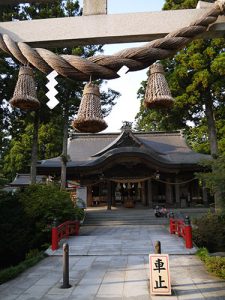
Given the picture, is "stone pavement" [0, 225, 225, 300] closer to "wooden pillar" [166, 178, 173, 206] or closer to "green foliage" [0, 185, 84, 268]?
"green foliage" [0, 185, 84, 268]

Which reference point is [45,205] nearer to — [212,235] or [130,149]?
[212,235]

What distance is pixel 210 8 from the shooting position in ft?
6.73

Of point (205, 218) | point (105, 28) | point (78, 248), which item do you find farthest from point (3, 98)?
point (105, 28)

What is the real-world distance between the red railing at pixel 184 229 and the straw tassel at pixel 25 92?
9331 millimetres

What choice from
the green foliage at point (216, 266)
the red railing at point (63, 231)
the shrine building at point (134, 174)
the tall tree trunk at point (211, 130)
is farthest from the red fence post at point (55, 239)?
the tall tree trunk at point (211, 130)

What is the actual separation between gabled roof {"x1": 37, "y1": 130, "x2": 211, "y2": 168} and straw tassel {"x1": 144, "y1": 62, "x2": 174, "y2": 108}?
48.9 ft

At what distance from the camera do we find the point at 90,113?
1901 mm

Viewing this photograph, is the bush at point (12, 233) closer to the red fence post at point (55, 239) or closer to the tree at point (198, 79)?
the red fence post at point (55, 239)

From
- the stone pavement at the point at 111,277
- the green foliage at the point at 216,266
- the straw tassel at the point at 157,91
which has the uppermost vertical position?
the straw tassel at the point at 157,91

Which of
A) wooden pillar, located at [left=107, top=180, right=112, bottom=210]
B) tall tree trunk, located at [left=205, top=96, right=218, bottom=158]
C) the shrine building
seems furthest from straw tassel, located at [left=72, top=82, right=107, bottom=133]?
wooden pillar, located at [left=107, top=180, right=112, bottom=210]

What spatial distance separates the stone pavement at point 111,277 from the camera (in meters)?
5.87

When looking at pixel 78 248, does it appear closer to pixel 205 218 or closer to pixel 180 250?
pixel 180 250

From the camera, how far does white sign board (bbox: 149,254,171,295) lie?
18.4 feet

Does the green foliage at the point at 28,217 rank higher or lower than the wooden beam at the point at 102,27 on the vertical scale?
lower
